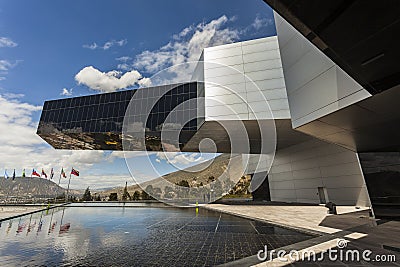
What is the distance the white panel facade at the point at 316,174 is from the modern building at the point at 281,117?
0.29 ft

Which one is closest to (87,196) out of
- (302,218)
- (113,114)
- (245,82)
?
(113,114)

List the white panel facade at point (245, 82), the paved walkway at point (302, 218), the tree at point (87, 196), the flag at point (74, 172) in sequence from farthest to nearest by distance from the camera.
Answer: the tree at point (87, 196), the flag at point (74, 172), the white panel facade at point (245, 82), the paved walkway at point (302, 218)

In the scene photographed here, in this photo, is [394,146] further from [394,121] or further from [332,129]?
[332,129]

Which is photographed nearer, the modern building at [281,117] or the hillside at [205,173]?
the modern building at [281,117]

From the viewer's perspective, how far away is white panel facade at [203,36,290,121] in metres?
15.3

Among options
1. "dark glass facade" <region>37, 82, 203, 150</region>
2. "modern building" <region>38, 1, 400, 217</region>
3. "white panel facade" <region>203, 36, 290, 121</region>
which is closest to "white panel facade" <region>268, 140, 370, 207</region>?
"modern building" <region>38, 1, 400, 217</region>

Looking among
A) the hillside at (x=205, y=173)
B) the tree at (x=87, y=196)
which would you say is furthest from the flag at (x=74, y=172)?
the hillside at (x=205, y=173)

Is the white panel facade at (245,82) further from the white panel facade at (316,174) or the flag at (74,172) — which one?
the flag at (74,172)

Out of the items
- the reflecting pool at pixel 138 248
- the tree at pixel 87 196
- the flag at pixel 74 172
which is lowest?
the reflecting pool at pixel 138 248

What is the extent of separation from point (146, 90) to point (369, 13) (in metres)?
20.8

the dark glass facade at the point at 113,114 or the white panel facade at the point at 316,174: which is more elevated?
the dark glass facade at the point at 113,114

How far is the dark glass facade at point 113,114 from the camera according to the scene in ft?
64.9

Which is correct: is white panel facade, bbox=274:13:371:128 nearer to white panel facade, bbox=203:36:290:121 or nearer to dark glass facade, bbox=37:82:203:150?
white panel facade, bbox=203:36:290:121

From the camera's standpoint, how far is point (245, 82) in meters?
16.1
